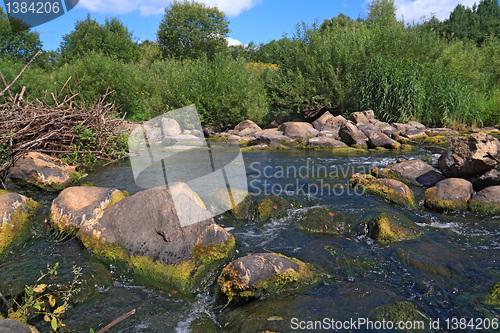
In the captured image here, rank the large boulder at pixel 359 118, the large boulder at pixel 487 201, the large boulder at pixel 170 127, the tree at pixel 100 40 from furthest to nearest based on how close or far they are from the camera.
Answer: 1. the tree at pixel 100 40
2. the large boulder at pixel 170 127
3. the large boulder at pixel 359 118
4. the large boulder at pixel 487 201

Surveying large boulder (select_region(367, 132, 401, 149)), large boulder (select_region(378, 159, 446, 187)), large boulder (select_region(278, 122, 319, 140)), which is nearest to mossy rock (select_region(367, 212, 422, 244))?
large boulder (select_region(378, 159, 446, 187))

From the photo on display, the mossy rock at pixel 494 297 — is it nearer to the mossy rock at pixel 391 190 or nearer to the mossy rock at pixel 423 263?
the mossy rock at pixel 423 263

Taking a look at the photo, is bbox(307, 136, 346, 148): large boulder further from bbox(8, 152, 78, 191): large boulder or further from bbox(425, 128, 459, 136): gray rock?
bbox(8, 152, 78, 191): large boulder

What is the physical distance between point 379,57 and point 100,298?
1439 cm

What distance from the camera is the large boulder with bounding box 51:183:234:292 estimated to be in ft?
10.8

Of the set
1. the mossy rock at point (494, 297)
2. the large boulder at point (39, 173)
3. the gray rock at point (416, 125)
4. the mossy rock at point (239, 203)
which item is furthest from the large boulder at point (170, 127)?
the mossy rock at point (494, 297)

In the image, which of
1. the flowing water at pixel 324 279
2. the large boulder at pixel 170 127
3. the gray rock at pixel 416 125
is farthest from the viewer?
the large boulder at pixel 170 127

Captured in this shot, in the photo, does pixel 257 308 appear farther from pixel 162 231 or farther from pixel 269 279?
pixel 162 231

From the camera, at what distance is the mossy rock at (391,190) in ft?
17.3

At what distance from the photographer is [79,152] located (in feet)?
24.1

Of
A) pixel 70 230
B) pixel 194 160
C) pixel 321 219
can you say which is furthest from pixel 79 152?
pixel 321 219

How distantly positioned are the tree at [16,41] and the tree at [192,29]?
1159 centimetres

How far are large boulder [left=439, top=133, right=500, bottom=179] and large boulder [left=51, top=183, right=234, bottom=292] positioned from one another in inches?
164

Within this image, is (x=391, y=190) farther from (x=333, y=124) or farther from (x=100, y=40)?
(x=100, y=40)
